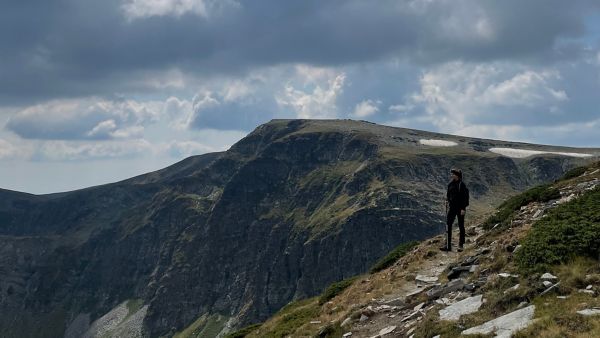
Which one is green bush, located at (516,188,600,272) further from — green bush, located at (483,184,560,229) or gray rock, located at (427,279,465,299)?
green bush, located at (483,184,560,229)

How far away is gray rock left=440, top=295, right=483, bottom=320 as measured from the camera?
16.9 m

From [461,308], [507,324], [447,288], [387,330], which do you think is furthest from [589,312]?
[387,330]

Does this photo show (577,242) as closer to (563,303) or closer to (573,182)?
(563,303)

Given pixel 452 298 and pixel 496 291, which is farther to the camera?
pixel 452 298

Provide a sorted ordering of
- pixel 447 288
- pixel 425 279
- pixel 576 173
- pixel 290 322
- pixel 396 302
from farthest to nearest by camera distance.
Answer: pixel 576 173
pixel 290 322
pixel 425 279
pixel 396 302
pixel 447 288

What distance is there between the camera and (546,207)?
28062mm

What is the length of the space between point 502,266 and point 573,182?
1623cm

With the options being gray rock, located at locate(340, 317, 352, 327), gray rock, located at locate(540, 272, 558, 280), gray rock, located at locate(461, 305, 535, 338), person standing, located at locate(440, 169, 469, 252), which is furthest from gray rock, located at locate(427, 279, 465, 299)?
person standing, located at locate(440, 169, 469, 252)

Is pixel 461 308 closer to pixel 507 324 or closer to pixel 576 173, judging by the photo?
pixel 507 324

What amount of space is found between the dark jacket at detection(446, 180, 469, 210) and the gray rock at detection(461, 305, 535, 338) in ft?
38.0

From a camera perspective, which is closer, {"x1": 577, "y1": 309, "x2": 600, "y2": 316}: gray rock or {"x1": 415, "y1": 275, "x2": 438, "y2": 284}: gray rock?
{"x1": 577, "y1": 309, "x2": 600, "y2": 316}: gray rock

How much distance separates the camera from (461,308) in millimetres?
17344

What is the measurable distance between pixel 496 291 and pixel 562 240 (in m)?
3.65

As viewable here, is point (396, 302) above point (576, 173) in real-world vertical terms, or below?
below
